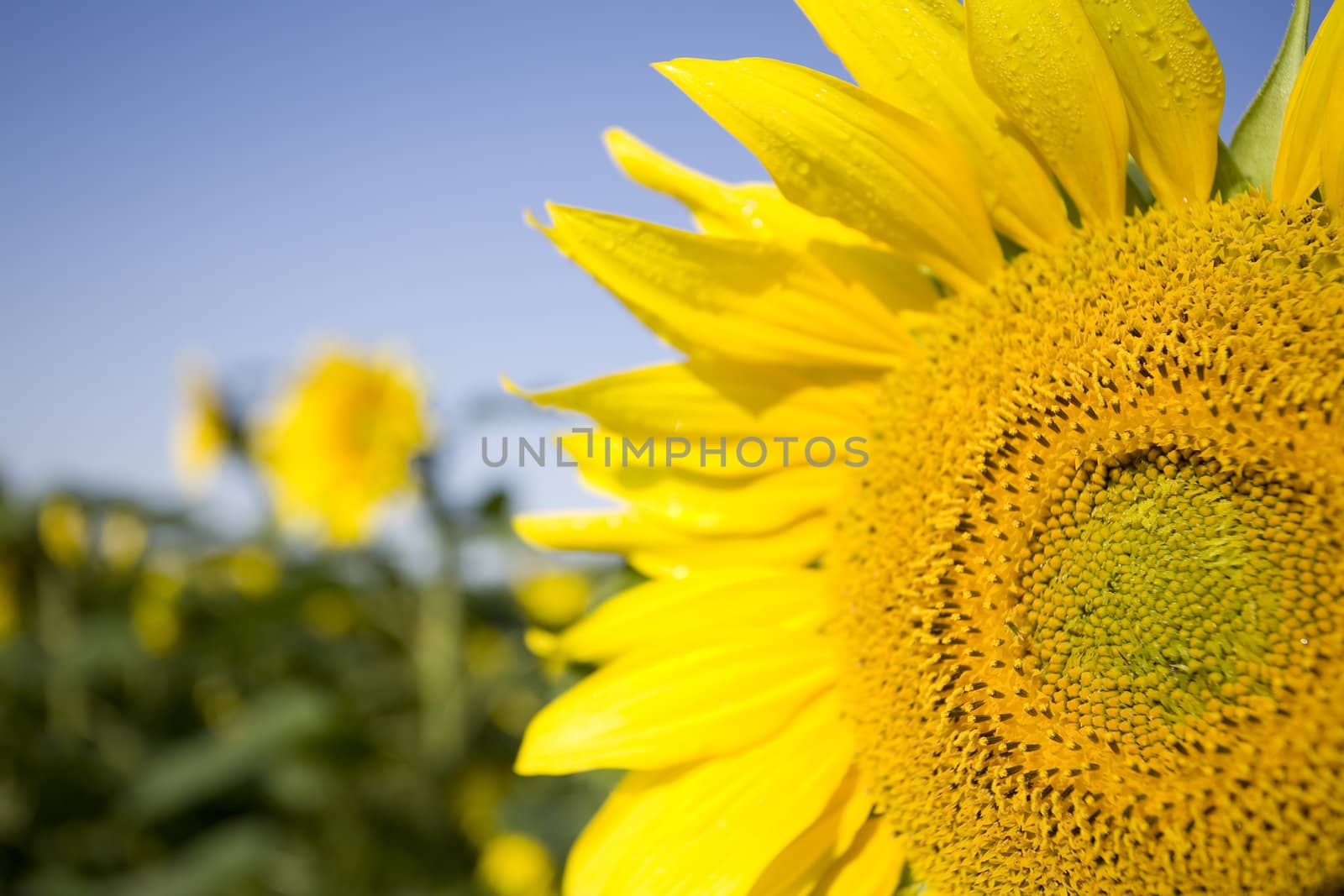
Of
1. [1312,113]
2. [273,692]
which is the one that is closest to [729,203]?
[1312,113]

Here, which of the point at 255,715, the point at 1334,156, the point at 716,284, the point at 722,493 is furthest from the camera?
the point at 255,715

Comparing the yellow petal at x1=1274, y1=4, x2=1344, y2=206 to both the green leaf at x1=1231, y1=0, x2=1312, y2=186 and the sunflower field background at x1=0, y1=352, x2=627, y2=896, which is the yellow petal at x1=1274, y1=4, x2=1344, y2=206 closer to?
the green leaf at x1=1231, y1=0, x2=1312, y2=186

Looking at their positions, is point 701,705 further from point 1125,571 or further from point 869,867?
point 1125,571

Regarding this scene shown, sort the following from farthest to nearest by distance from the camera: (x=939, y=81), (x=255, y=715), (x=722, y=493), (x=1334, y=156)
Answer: (x=255, y=715) < (x=722, y=493) < (x=939, y=81) < (x=1334, y=156)

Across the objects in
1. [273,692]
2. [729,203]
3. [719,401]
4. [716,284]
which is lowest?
[273,692]

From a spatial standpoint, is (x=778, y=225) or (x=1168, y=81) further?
(x=778, y=225)

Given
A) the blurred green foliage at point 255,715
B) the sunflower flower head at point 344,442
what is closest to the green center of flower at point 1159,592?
the blurred green foliage at point 255,715

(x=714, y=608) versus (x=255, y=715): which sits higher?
(x=714, y=608)

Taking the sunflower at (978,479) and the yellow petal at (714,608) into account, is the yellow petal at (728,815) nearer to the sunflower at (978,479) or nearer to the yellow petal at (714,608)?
the sunflower at (978,479)
